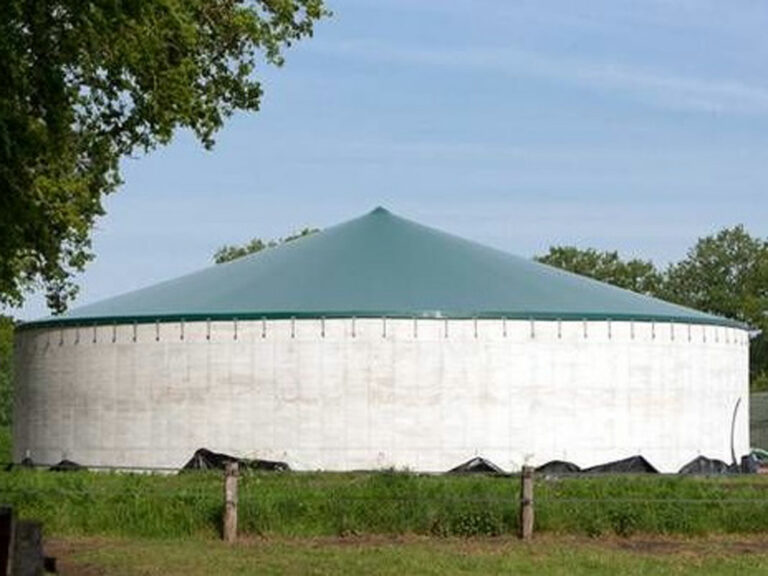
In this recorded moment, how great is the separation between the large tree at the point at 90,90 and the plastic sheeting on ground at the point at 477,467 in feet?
34.7

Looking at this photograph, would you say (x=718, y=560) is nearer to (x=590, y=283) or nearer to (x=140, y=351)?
(x=140, y=351)

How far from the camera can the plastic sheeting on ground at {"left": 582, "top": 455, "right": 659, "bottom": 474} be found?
123 feet

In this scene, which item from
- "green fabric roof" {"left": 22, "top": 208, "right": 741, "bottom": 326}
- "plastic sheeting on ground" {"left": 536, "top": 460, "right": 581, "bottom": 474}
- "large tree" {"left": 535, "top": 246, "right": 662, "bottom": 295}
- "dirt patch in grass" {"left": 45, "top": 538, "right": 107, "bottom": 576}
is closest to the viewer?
"dirt patch in grass" {"left": 45, "top": 538, "right": 107, "bottom": 576}

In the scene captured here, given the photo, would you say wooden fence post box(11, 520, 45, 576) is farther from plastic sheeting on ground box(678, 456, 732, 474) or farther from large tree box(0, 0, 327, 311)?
plastic sheeting on ground box(678, 456, 732, 474)

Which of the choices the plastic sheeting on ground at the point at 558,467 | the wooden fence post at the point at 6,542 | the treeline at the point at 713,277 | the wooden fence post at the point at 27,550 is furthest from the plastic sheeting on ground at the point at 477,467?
the treeline at the point at 713,277

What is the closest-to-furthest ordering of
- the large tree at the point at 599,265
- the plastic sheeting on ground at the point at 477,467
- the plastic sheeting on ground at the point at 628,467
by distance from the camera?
the plastic sheeting on ground at the point at 477,467 < the plastic sheeting on ground at the point at 628,467 < the large tree at the point at 599,265

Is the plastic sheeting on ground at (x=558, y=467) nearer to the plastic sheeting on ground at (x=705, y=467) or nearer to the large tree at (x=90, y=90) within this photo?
the plastic sheeting on ground at (x=705, y=467)

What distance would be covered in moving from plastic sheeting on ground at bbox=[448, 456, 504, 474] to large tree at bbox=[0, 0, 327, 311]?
10.6 meters

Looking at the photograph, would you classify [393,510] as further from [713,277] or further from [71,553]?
[713,277]

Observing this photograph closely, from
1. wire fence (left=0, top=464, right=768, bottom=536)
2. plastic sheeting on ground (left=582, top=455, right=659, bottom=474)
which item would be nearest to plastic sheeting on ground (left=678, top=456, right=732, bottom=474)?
plastic sheeting on ground (left=582, top=455, right=659, bottom=474)

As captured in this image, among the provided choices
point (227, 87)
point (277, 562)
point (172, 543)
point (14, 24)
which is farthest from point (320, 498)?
point (14, 24)

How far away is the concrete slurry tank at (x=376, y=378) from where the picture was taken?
37000mm

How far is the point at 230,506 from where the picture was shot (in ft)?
72.3

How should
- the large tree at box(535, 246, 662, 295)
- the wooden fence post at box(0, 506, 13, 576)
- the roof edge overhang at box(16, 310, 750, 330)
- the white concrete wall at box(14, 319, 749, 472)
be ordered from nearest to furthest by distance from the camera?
the wooden fence post at box(0, 506, 13, 576) → the white concrete wall at box(14, 319, 749, 472) → the roof edge overhang at box(16, 310, 750, 330) → the large tree at box(535, 246, 662, 295)
